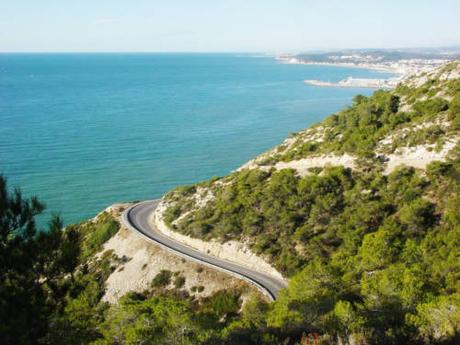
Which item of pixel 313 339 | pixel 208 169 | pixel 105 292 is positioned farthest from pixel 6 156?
pixel 313 339

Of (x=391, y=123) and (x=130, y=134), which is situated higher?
(x=391, y=123)

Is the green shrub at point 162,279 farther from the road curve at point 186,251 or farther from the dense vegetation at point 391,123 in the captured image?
the dense vegetation at point 391,123

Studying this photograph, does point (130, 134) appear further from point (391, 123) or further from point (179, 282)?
point (179, 282)

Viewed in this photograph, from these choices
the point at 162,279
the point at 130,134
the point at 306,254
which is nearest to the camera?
the point at 306,254

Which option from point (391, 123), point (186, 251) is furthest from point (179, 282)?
point (391, 123)

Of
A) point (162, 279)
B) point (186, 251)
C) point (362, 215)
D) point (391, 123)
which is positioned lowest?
point (162, 279)

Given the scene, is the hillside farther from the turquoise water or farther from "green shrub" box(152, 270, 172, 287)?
the turquoise water

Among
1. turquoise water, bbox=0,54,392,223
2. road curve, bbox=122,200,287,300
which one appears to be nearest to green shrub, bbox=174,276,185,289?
road curve, bbox=122,200,287,300
